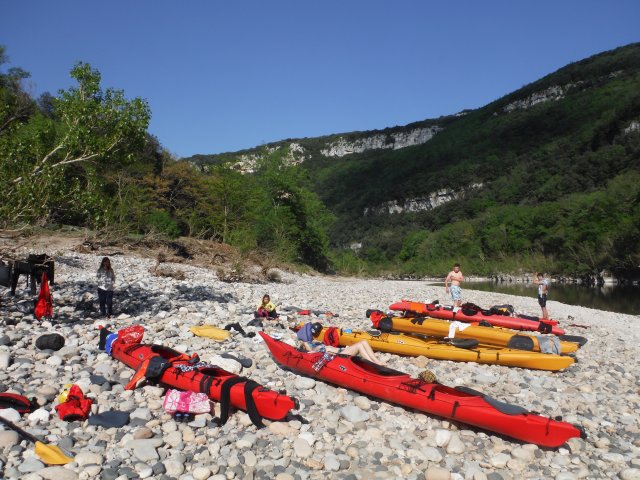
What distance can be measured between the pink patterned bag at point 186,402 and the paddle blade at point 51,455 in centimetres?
138

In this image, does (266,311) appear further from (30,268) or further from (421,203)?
(421,203)

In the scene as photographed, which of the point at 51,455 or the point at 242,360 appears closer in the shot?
the point at 51,455

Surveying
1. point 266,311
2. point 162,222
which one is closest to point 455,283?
point 266,311

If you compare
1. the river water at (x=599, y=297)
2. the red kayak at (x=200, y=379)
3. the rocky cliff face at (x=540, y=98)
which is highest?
the rocky cliff face at (x=540, y=98)

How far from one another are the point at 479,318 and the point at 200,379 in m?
9.46

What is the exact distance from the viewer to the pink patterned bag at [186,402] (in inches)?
237

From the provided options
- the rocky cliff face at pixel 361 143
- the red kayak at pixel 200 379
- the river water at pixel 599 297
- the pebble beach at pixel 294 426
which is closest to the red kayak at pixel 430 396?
the pebble beach at pixel 294 426

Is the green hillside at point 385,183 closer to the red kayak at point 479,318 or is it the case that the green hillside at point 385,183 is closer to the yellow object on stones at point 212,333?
the yellow object on stones at point 212,333

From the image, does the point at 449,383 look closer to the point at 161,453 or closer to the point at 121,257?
the point at 161,453

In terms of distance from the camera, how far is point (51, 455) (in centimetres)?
474

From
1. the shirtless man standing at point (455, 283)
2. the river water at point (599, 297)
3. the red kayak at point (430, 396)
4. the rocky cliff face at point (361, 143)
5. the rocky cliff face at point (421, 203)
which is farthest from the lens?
the rocky cliff face at point (361, 143)

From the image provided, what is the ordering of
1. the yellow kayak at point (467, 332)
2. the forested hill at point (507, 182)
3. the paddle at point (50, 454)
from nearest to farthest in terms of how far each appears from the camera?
1. the paddle at point (50, 454)
2. the yellow kayak at point (467, 332)
3. the forested hill at point (507, 182)

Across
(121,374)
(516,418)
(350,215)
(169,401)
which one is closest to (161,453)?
(169,401)

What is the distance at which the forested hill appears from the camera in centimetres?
7494
